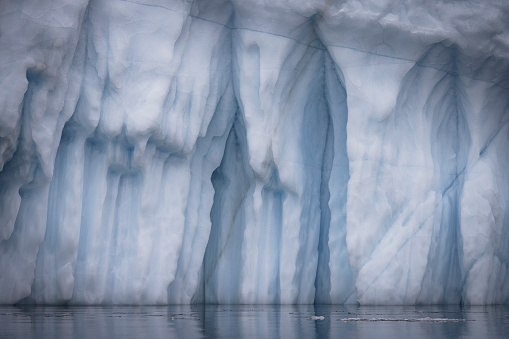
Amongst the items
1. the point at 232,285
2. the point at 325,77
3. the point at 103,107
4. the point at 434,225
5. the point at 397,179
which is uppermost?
the point at 325,77

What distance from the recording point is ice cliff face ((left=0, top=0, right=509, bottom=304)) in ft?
37.8

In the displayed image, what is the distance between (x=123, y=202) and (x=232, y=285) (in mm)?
3104

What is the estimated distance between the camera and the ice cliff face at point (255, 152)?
37.8ft

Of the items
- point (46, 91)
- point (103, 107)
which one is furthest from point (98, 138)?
point (46, 91)

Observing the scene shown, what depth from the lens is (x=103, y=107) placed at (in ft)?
40.2

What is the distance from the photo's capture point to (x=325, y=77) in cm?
1451

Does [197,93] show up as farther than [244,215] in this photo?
No

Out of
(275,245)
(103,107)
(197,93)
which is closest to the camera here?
(103,107)

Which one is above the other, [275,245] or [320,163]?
[320,163]

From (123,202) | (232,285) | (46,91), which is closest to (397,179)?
(232,285)

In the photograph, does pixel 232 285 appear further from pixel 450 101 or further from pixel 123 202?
pixel 450 101

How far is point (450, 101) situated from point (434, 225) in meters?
2.73

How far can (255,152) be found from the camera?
13523 mm

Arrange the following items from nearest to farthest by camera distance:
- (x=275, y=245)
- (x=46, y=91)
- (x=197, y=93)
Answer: (x=46, y=91) → (x=197, y=93) → (x=275, y=245)
